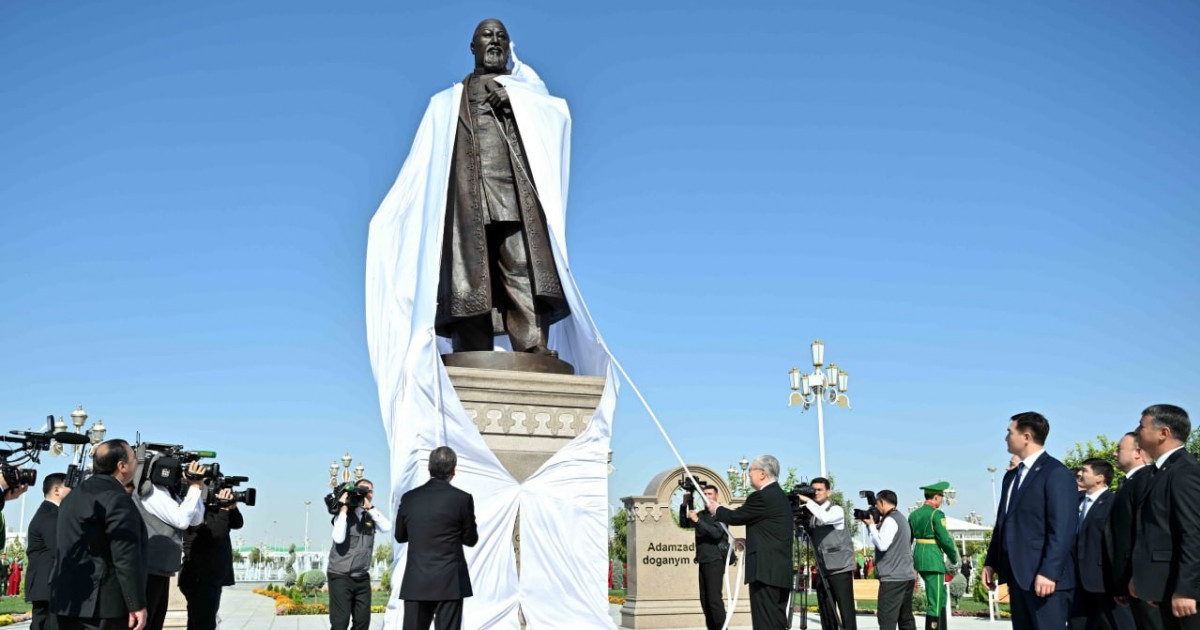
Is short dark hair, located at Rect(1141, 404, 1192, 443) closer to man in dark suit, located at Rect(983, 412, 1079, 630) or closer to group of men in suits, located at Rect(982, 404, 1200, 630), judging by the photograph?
group of men in suits, located at Rect(982, 404, 1200, 630)

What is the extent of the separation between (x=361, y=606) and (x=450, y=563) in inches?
165

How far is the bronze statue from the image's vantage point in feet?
27.9

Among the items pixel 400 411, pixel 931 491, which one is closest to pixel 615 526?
pixel 931 491

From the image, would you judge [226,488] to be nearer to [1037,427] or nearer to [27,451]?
[27,451]

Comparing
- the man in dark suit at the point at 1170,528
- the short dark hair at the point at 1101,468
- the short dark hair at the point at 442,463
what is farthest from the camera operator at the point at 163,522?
the short dark hair at the point at 1101,468

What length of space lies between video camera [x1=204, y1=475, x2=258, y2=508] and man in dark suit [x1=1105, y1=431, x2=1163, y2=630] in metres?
6.30

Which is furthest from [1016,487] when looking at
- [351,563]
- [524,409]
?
[351,563]

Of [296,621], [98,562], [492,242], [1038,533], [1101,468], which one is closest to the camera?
[98,562]

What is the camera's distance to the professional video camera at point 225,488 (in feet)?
25.4

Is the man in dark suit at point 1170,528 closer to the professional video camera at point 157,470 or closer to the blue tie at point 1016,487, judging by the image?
the blue tie at point 1016,487

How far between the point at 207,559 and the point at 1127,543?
270 inches

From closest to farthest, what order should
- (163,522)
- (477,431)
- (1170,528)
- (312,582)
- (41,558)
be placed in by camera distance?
(1170,528), (41,558), (163,522), (477,431), (312,582)

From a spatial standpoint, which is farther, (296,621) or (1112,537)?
(296,621)

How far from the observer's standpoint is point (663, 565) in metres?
14.8
